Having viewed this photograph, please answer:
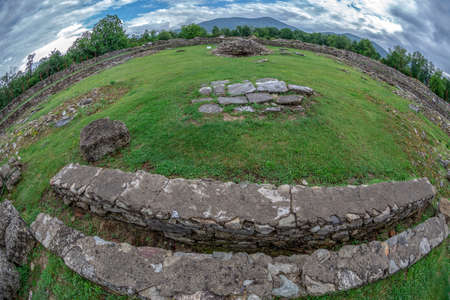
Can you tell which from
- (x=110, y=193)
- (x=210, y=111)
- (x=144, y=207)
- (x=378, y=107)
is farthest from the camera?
(x=378, y=107)

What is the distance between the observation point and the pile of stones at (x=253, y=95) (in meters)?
5.82

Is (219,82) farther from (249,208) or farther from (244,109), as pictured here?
(249,208)

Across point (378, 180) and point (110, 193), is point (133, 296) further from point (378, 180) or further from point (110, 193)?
point (378, 180)

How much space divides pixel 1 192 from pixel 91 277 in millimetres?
4078

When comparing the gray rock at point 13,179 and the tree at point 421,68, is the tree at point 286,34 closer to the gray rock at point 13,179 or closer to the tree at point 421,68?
the tree at point 421,68

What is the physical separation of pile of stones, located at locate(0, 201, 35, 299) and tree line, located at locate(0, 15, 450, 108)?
23.1 m

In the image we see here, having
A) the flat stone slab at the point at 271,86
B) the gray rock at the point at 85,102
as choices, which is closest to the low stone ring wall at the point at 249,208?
the flat stone slab at the point at 271,86

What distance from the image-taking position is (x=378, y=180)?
416 cm

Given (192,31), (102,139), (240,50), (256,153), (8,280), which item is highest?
(256,153)

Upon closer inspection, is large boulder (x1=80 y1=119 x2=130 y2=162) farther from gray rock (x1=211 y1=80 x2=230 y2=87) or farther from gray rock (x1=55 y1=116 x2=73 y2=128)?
gray rock (x1=211 y1=80 x2=230 y2=87)

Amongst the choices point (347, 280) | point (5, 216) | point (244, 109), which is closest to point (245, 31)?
point (244, 109)

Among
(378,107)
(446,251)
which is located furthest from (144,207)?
(378,107)

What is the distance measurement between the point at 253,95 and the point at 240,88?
28.8 inches

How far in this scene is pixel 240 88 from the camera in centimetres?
680
